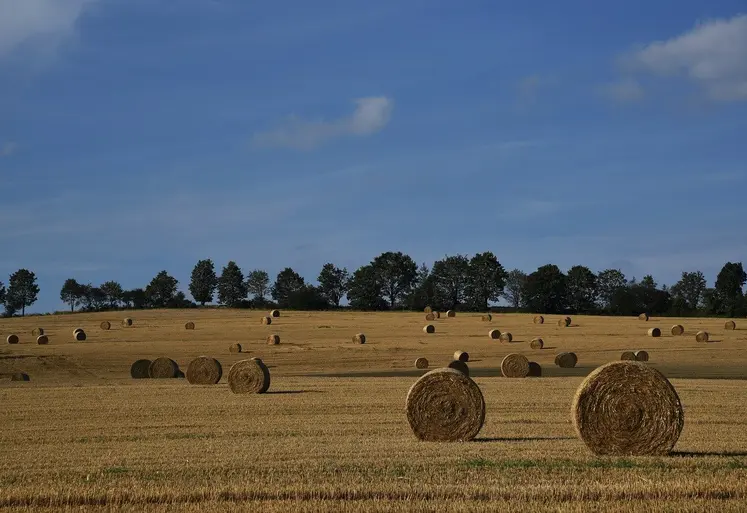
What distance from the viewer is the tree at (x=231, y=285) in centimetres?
12125

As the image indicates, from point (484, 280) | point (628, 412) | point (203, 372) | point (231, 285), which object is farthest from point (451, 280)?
point (628, 412)

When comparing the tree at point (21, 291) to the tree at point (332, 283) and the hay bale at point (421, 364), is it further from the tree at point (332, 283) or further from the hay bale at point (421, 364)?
the hay bale at point (421, 364)

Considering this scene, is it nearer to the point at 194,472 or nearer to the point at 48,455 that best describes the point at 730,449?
the point at 194,472

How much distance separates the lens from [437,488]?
1085 cm

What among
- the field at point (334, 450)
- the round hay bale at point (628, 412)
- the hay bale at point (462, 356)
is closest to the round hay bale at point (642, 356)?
the field at point (334, 450)

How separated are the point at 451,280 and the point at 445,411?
97.3m

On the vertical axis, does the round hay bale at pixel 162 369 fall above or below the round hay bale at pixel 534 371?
above

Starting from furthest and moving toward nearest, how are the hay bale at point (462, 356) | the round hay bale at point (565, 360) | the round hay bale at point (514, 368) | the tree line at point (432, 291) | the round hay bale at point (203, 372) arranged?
the tree line at point (432, 291)
the hay bale at point (462, 356)
the round hay bale at point (565, 360)
the round hay bale at point (514, 368)
the round hay bale at point (203, 372)

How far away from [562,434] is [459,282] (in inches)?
3822

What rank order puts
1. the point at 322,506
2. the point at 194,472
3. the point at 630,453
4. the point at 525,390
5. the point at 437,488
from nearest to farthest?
the point at 322,506 < the point at 437,488 < the point at 194,472 < the point at 630,453 < the point at 525,390

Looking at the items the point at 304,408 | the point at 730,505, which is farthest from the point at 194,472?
the point at 304,408

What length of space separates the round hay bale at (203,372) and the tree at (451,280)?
7688cm

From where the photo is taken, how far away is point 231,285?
122 m

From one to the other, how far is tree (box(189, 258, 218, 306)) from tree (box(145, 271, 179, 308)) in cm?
404
